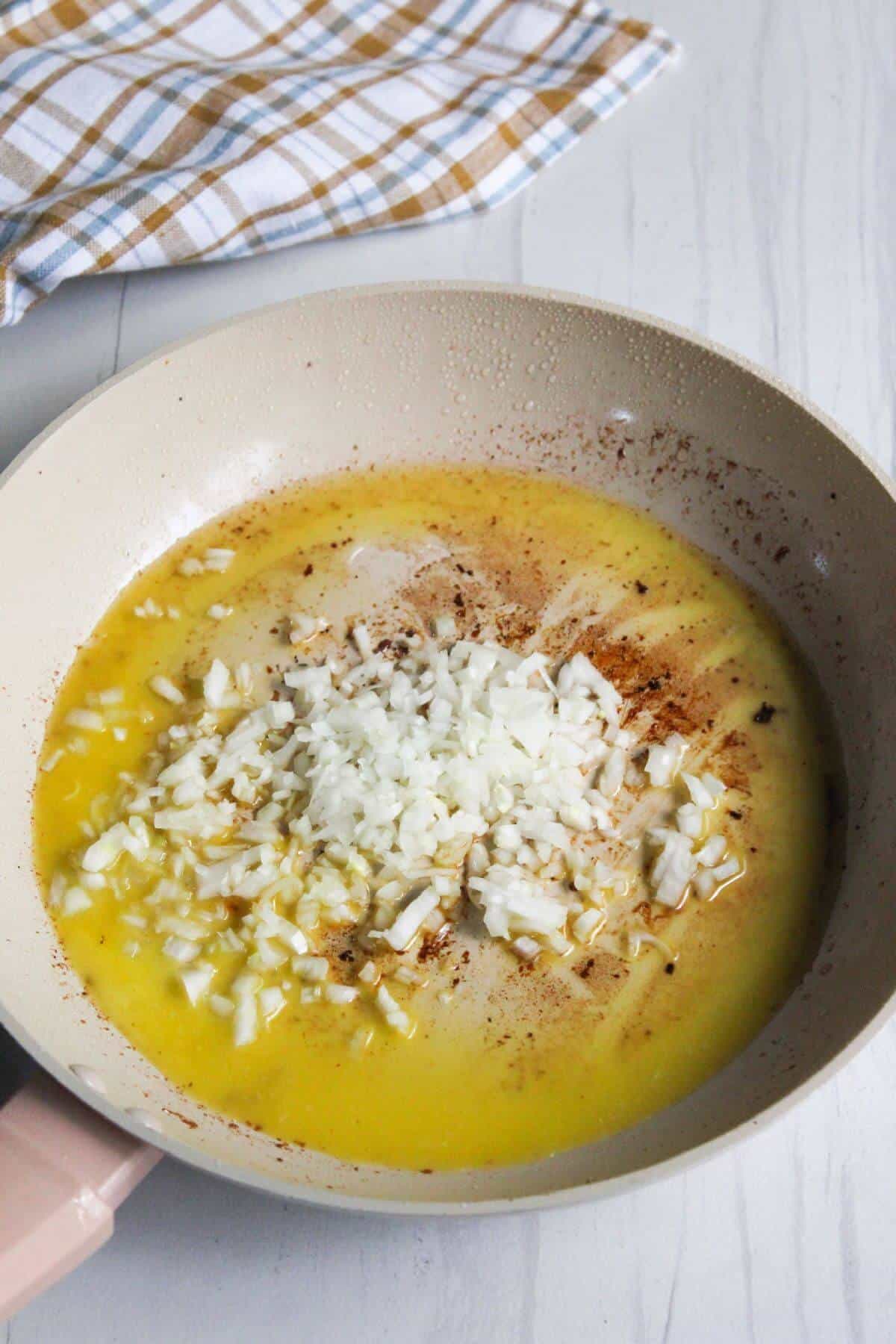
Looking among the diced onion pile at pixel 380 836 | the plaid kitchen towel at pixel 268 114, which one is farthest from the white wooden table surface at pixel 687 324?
the diced onion pile at pixel 380 836

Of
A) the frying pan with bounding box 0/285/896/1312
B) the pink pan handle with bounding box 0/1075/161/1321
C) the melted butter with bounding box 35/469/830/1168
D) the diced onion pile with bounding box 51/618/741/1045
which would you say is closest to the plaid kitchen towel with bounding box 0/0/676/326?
A: the frying pan with bounding box 0/285/896/1312

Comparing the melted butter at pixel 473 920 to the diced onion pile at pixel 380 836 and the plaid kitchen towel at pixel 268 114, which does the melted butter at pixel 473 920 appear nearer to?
the diced onion pile at pixel 380 836

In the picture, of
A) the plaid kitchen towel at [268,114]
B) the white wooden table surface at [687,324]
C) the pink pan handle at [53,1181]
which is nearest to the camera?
the pink pan handle at [53,1181]

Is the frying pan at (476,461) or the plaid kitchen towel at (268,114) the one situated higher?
the plaid kitchen towel at (268,114)

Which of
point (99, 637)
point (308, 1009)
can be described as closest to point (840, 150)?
point (99, 637)

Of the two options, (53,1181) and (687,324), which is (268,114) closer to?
(687,324)

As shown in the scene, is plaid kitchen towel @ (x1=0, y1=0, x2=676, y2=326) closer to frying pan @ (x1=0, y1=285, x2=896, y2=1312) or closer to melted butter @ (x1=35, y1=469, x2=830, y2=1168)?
frying pan @ (x1=0, y1=285, x2=896, y2=1312)
